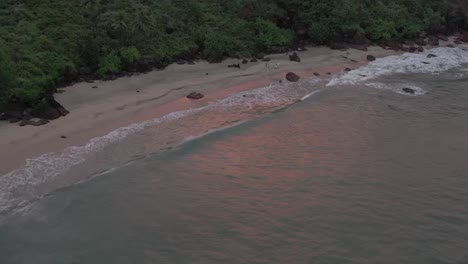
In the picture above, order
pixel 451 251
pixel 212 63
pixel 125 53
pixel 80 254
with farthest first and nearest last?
pixel 212 63
pixel 125 53
pixel 451 251
pixel 80 254

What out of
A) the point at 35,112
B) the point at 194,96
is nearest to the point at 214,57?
the point at 194,96

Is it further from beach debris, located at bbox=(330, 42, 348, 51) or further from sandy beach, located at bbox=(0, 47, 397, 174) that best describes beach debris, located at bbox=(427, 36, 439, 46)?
sandy beach, located at bbox=(0, 47, 397, 174)

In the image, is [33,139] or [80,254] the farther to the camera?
[33,139]

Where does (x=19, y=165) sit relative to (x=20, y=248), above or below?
above

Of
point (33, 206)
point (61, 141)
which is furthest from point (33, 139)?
point (33, 206)

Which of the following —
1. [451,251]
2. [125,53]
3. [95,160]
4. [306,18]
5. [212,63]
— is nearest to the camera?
[451,251]

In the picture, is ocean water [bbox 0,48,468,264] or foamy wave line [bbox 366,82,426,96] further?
foamy wave line [bbox 366,82,426,96]

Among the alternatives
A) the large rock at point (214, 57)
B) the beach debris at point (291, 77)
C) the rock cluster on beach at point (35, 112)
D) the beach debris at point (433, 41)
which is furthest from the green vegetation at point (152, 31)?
the beach debris at point (291, 77)

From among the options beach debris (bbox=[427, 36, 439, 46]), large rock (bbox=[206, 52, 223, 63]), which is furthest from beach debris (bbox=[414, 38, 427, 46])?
large rock (bbox=[206, 52, 223, 63])

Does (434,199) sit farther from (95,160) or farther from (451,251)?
(95,160)
